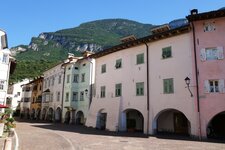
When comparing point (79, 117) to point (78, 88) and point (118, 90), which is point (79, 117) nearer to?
point (78, 88)

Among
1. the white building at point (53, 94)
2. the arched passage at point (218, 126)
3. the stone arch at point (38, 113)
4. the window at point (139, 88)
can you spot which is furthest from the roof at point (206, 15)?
the stone arch at point (38, 113)

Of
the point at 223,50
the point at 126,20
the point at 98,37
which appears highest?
the point at 126,20

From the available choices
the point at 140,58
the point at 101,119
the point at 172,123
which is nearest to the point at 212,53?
the point at 140,58

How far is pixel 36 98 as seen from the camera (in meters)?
56.0

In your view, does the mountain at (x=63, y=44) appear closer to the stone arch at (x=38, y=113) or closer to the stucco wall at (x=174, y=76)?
the stone arch at (x=38, y=113)

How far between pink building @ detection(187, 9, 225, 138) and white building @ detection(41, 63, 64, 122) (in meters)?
27.9

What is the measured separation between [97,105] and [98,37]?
Answer: 338ft

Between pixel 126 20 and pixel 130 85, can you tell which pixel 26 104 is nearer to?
pixel 130 85

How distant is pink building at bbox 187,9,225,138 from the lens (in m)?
18.0

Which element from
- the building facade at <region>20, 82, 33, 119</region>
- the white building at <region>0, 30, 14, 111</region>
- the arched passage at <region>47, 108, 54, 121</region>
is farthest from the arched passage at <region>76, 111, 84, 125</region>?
the building facade at <region>20, 82, 33, 119</region>

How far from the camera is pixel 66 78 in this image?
40281mm

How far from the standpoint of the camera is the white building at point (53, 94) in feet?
139

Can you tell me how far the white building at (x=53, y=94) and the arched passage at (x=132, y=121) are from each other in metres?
17.8

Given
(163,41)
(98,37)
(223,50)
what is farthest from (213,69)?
(98,37)
